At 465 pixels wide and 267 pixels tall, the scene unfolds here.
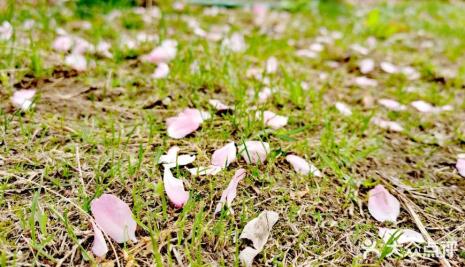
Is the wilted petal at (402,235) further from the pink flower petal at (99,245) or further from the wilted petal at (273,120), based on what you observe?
the pink flower petal at (99,245)

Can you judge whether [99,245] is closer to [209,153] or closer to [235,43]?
[209,153]

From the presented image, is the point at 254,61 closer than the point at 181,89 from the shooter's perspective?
No

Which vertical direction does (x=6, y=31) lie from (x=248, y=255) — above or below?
above

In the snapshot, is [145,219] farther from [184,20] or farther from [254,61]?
[184,20]

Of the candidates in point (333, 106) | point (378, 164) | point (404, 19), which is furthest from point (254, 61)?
point (404, 19)

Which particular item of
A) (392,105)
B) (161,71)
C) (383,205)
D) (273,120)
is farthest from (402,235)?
(161,71)

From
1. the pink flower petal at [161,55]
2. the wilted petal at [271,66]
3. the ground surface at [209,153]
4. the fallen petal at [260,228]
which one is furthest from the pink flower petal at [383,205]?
the pink flower petal at [161,55]
